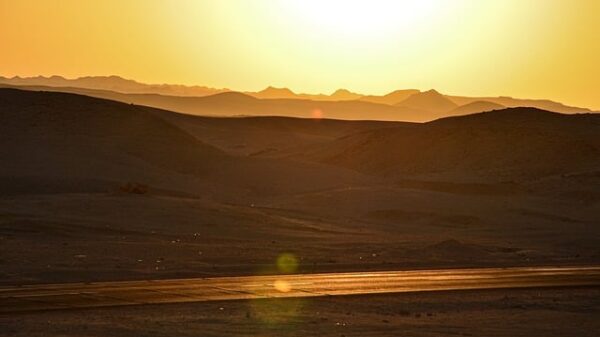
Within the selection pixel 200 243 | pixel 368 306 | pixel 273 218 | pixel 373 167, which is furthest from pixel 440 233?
pixel 373 167

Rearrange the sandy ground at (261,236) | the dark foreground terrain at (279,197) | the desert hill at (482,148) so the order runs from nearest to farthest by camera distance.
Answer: the sandy ground at (261,236), the dark foreground terrain at (279,197), the desert hill at (482,148)

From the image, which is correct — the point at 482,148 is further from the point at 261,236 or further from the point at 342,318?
the point at 342,318

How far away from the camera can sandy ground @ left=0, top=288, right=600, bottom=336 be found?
64.6ft

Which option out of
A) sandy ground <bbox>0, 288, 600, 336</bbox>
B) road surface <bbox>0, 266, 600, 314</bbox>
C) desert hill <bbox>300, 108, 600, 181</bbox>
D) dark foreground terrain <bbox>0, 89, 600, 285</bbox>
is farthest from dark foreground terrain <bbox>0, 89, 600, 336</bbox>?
road surface <bbox>0, 266, 600, 314</bbox>

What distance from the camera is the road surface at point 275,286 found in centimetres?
2342

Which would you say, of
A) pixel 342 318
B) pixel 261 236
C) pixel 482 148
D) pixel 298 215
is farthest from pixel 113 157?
pixel 342 318

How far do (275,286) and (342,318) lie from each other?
5.45 meters

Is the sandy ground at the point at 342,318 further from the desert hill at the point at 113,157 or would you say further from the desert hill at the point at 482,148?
the desert hill at the point at 482,148

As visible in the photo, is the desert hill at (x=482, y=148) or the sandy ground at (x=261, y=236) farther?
the desert hill at (x=482, y=148)

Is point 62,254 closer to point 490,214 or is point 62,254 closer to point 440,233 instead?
point 440,233

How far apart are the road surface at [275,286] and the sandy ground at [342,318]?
105 centimetres

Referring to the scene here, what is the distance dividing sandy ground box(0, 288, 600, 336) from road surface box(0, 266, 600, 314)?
1.05 m

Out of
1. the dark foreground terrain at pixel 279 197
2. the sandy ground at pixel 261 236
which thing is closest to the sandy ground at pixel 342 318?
the sandy ground at pixel 261 236

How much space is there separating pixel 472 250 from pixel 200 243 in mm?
9703
